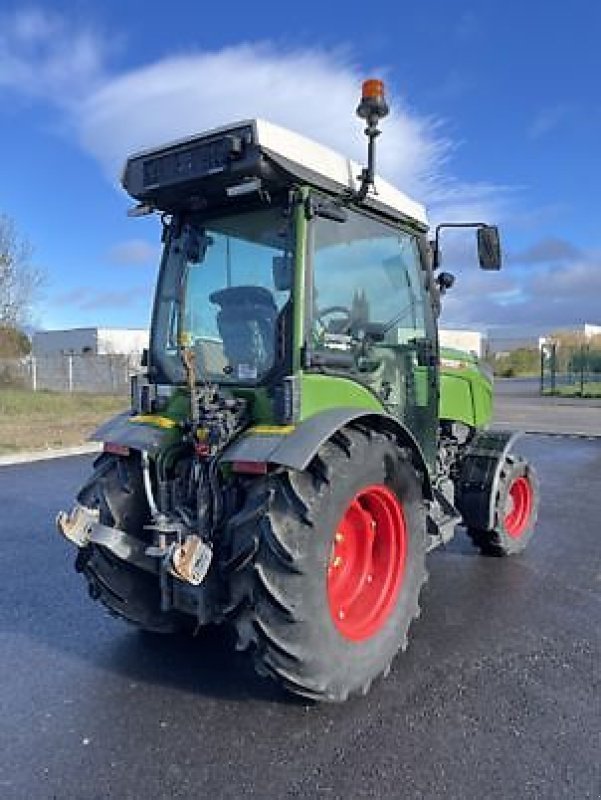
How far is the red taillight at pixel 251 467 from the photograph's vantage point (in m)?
3.01

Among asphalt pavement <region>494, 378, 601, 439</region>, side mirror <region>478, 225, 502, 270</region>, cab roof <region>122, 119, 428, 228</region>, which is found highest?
cab roof <region>122, 119, 428, 228</region>

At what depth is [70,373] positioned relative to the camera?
2842 centimetres

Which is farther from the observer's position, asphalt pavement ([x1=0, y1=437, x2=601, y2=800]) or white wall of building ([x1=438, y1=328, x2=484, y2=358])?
white wall of building ([x1=438, y1=328, x2=484, y2=358])

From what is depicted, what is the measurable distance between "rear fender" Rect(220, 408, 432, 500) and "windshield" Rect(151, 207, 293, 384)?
1.37 ft

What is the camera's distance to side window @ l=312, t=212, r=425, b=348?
3617 mm

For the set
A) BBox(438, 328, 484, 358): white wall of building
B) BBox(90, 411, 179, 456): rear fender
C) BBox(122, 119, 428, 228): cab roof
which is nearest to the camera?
BBox(122, 119, 428, 228): cab roof

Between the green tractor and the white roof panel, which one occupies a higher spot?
the white roof panel

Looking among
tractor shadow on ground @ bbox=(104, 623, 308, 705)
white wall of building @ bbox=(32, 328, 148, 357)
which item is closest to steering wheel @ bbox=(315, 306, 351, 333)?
tractor shadow on ground @ bbox=(104, 623, 308, 705)

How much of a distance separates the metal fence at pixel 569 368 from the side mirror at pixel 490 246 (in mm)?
22806

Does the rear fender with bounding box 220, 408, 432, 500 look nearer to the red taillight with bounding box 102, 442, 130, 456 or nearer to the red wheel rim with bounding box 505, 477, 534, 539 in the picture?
the red taillight with bounding box 102, 442, 130, 456

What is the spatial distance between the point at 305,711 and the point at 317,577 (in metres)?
0.65

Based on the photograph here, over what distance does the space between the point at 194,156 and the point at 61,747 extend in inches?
107

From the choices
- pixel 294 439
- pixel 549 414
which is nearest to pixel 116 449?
pixel 294 439

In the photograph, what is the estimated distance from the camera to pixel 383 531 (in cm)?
368
